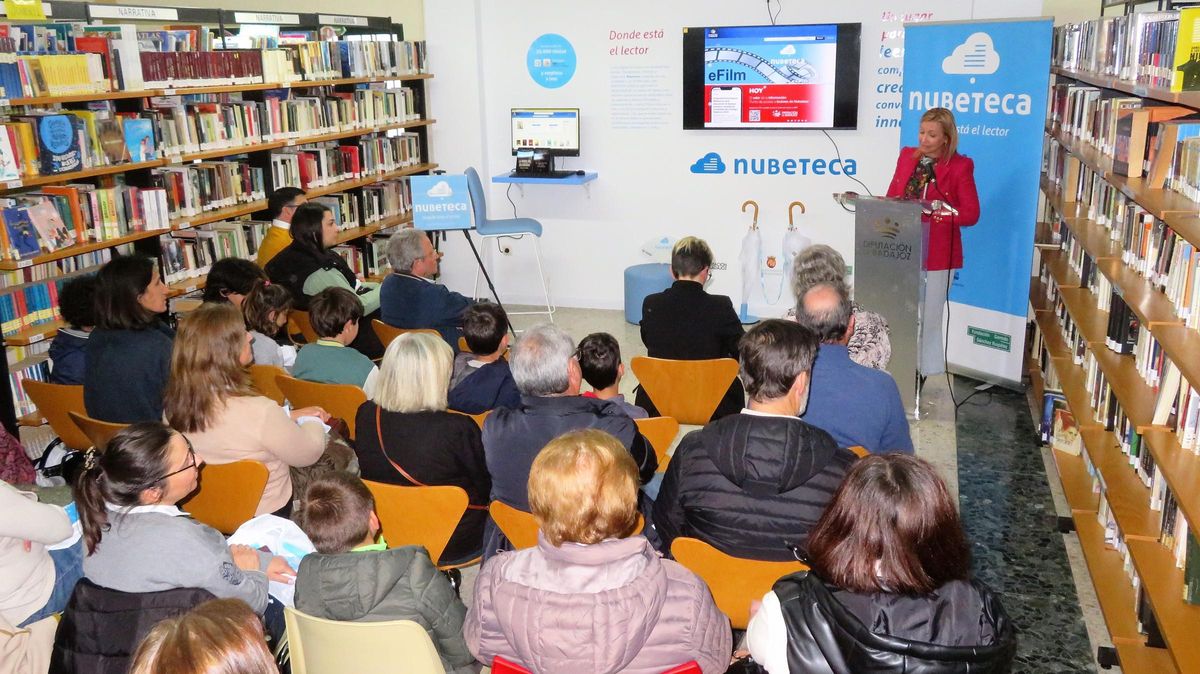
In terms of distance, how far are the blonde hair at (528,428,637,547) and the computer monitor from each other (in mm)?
5663

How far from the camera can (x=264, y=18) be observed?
22.4 feet

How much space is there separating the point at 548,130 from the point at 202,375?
15.9 ft

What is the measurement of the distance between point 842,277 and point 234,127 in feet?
13.2

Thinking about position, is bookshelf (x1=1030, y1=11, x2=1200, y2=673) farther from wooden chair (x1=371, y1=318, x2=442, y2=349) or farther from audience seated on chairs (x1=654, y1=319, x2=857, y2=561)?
wooden chair (x1=371, y1=318, x2=442, y2=349)

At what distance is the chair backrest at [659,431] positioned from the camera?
130 inches

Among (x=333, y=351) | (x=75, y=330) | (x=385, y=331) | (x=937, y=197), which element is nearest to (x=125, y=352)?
(x=75, y=330)

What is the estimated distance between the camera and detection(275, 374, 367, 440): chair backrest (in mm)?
3791

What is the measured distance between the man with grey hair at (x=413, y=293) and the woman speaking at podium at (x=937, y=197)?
2.68m

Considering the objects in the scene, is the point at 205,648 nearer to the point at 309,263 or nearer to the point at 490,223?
the point at 309,263

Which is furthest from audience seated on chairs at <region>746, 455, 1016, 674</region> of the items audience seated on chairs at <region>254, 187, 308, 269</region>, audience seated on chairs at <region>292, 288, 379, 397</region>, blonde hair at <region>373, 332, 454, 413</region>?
audience seated on chairs at <region>254, 187, 308, 269</region>

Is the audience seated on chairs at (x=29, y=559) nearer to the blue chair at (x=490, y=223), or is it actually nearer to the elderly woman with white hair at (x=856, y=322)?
the elderly woman with white hair at (x=856, y=322)

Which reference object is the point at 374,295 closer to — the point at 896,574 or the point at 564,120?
the point at 564,120

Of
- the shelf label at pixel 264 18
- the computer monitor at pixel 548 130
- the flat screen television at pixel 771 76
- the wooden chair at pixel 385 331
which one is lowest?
the wooden chair at pixel 385 331

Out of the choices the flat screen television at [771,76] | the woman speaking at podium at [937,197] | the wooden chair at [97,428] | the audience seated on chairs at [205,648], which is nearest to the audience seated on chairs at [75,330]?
the wooden chair at [97,428]
